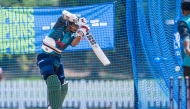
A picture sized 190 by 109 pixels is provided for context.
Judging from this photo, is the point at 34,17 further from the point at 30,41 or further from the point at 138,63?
the point at 138,63

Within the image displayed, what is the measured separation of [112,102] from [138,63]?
1416 millimetres

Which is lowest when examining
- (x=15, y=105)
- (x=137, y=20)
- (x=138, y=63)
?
(x=15, y=105)

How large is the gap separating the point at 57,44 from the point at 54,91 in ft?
2.37

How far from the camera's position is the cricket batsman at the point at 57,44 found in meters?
8.61

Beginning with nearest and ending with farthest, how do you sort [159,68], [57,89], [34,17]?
[57,89]
[159,68]
[34,17]

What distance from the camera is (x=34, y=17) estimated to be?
410 inches

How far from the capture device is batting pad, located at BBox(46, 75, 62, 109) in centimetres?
859

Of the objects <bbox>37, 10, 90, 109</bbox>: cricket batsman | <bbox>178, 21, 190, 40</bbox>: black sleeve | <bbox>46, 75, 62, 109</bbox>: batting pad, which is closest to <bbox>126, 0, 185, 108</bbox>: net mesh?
<bbox>37, 10, 90, 109</bbox>: cricket batsman

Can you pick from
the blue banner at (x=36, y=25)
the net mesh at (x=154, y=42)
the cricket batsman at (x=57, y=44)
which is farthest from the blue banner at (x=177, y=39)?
the cricket batsman at (x=57, y=44)

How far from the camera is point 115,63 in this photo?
10.7 meters

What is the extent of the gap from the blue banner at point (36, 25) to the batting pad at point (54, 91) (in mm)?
1903

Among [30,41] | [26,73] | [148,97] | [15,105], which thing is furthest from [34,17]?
[148,97]

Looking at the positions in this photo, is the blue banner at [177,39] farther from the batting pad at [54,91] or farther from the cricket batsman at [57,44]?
the batting pad at [54,91]

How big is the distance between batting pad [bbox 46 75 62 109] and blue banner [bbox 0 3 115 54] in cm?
190
